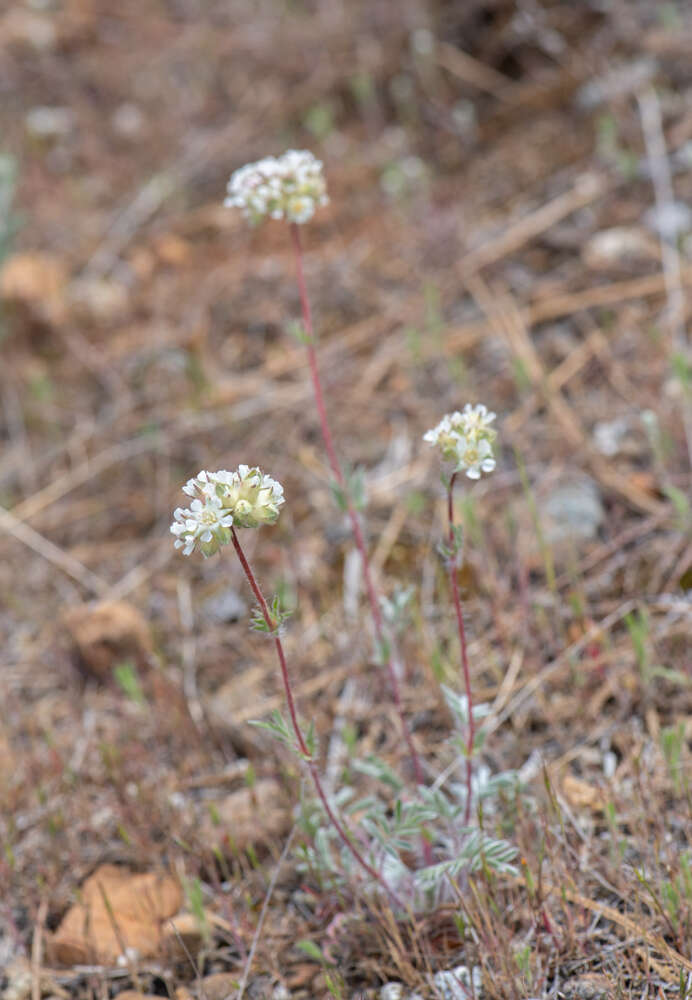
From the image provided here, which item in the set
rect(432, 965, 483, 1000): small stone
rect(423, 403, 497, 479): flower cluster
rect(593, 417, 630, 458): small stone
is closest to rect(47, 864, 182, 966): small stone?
rect(432, 965, 483, 1000): small stone

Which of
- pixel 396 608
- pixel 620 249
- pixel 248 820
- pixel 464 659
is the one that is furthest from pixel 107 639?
pixel 620 249

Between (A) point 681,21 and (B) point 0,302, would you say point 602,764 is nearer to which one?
(B) point 0,302

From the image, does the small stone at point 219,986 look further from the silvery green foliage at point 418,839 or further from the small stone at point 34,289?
the small stone at point 34,289

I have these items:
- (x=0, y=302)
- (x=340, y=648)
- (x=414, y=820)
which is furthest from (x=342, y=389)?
(x=414, y=820)

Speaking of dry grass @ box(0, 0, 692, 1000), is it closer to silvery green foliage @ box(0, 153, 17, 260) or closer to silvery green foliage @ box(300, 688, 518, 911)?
silvery green foliage @ box(300, 688, 518, 911)

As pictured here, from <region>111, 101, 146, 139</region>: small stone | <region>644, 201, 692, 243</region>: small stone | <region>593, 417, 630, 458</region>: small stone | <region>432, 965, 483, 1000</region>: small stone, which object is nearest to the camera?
<region>432, 965, 483, 1000</region>: small stone

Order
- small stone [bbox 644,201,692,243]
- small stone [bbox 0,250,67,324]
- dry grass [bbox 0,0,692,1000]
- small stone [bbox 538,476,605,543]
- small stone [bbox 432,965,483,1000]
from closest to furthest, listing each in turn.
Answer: small stone [bbox 432,965,483,1000] → dry grass [bbox 0,0,692,1000] → small stone [bbox 538,476,605,543] → small stone [bbox 644,201,692,243] → small stone [bbox 0,250,67,324]

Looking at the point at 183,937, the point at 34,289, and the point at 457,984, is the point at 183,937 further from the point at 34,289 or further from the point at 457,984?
the point at 34,289
